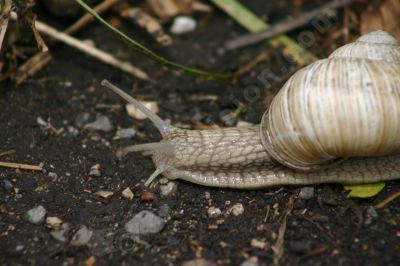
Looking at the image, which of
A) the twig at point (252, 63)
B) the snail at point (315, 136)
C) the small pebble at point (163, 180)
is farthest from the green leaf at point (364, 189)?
Answer: the twig at point (252, 63)

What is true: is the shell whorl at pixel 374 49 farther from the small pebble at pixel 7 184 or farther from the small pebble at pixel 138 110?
the small pebble at pixel 7 184

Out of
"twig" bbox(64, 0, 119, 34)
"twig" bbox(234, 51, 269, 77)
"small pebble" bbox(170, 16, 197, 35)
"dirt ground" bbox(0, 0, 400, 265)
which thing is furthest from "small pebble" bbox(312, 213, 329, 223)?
"twig" bbox(64, 0, 119, 34)

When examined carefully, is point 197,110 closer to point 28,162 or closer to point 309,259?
point 28,162

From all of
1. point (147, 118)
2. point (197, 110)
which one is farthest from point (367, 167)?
point (147, 118)

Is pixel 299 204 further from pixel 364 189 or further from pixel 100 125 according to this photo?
pixel 100 125

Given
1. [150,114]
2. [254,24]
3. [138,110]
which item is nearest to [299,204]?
[150,114]

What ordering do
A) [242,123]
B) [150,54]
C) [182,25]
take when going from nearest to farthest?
[150,54], [242,123], [182,25]
